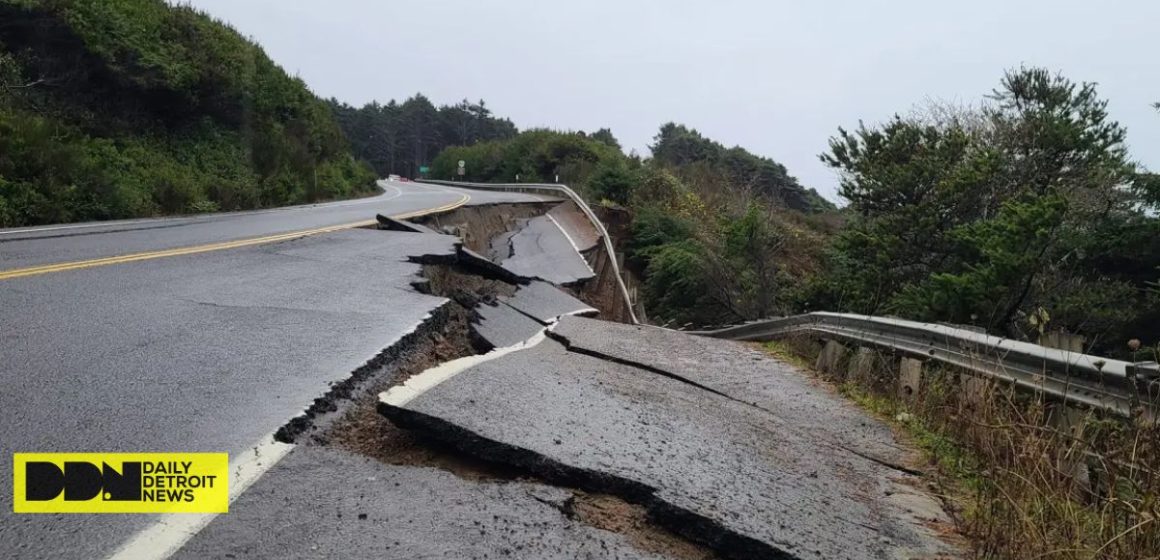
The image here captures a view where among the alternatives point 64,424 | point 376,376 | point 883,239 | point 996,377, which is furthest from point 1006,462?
point 883,239

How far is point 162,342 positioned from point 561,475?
270 cm

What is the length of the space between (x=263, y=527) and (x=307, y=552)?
0.70 ft

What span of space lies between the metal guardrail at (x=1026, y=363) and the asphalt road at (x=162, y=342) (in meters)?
3.66

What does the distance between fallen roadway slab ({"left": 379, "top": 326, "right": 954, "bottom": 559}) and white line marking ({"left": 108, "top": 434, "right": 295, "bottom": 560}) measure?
0.59 m

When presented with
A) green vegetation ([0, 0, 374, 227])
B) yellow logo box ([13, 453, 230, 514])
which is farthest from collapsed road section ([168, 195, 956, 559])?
green vegetation ([0, 0, 374, 227])

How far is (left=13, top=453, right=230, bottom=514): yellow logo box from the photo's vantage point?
7.92 feet

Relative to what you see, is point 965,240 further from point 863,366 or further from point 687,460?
point 687,460

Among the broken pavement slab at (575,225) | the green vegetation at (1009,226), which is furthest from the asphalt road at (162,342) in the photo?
the broken pavement slab at (575,225)

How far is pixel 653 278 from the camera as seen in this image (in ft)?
69.8

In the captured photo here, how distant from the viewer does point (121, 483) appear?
8.52 ft

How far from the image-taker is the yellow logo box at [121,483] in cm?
242

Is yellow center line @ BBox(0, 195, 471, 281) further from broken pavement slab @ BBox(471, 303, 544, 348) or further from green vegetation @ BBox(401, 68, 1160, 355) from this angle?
green vegetation @ BBox(401, 68, 1160, 355)

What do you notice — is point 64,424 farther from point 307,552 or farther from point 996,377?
point 996,377

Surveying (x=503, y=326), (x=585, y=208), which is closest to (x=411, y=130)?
(x=585, y=208)
